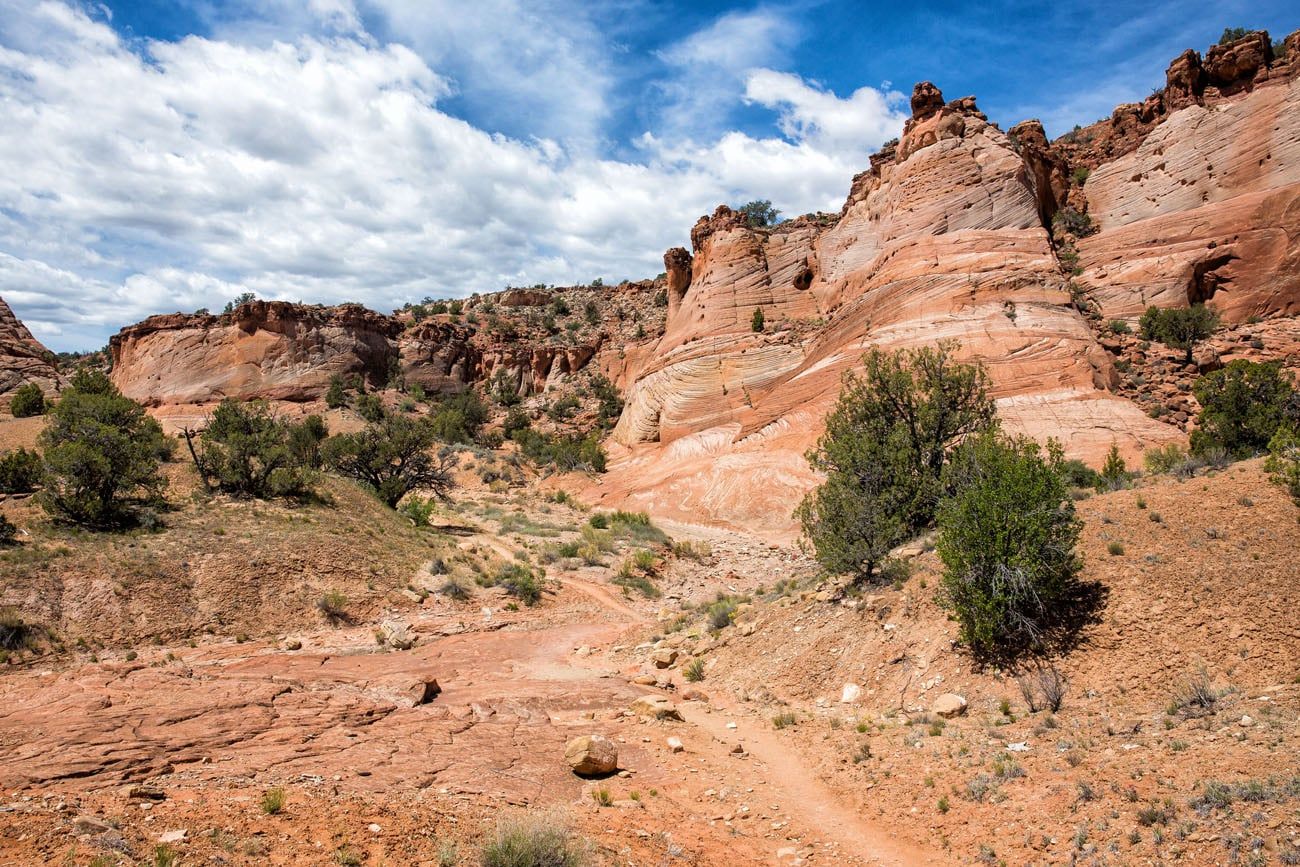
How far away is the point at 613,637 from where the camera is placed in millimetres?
15242

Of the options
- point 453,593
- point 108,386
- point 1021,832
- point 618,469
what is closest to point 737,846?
point 1021,832

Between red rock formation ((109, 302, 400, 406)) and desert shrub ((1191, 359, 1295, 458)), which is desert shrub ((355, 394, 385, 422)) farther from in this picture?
desert shrub ((1191, 359, 1295, 458))

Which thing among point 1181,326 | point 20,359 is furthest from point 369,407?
point 1181,326

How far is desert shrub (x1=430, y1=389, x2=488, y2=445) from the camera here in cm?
5116

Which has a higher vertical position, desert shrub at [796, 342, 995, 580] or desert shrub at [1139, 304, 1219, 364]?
desert shrub at [1139, 304, 1219, 364]

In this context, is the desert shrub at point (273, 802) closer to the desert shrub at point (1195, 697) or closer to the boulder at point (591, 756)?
the boulder at point (591, 756)

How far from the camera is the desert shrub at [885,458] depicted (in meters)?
12.2

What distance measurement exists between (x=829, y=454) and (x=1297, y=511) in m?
7.82

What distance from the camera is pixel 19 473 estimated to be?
16328 mm

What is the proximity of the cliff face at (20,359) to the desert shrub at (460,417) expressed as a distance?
985 inches

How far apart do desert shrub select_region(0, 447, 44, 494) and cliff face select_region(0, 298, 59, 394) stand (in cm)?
3422

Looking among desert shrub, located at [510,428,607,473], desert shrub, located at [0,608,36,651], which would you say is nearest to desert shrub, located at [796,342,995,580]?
desert shrub, located at [0,608,36,651]

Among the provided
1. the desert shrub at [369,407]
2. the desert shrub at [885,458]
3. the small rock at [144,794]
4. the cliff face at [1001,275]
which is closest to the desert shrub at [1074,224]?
the cliff face at [1001,275]

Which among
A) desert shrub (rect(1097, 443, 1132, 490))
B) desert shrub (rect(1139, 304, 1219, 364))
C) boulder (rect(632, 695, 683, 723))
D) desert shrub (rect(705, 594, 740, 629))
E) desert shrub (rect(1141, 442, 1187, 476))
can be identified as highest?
desert shrub (rect(1139, 304, 1219, 364))
